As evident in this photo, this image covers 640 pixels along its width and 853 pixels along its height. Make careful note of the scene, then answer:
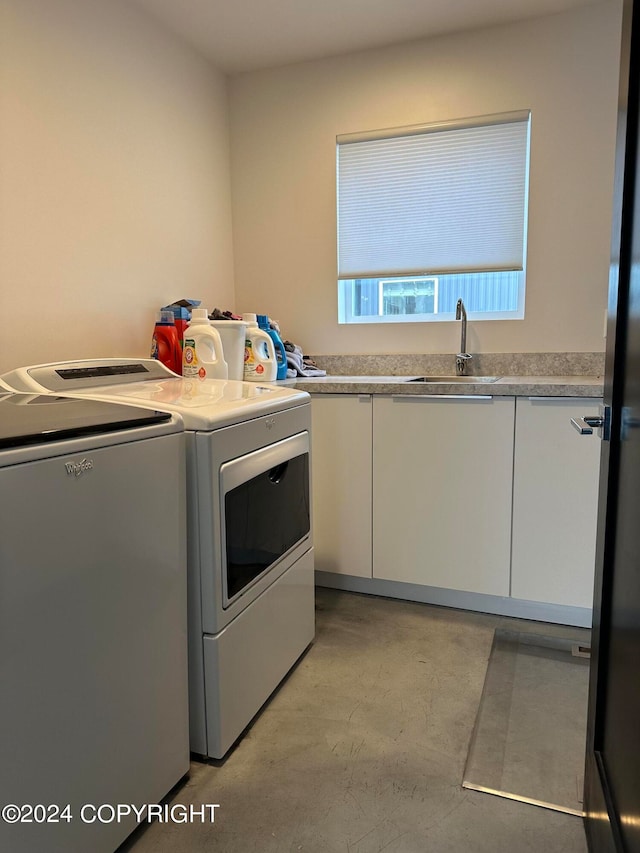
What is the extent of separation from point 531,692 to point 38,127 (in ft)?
7.83

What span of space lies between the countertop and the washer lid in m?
1.16

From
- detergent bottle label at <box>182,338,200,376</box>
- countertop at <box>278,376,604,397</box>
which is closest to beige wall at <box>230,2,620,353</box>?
countertop at <box>278,376,604,397</box>

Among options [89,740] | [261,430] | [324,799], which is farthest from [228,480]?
[324,799]

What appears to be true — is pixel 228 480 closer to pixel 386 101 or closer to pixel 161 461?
pixel 161 461

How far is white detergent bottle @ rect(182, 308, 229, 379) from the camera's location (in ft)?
7.13

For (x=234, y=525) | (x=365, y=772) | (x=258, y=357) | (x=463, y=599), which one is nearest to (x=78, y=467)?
(x=234, y=525)

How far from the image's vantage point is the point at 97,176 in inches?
85.1

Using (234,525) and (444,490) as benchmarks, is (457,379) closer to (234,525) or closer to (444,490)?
(444,490)

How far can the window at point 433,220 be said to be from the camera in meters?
2.62

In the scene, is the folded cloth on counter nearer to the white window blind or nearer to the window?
the window

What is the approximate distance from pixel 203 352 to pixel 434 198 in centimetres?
135

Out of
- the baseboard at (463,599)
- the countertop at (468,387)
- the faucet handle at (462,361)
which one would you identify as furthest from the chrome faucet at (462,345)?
the baseboard at (463,599)

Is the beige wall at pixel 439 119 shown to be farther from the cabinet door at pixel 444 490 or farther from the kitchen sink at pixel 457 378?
the cabinet door at pixel 444 490

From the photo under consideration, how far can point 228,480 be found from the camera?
1485mm
